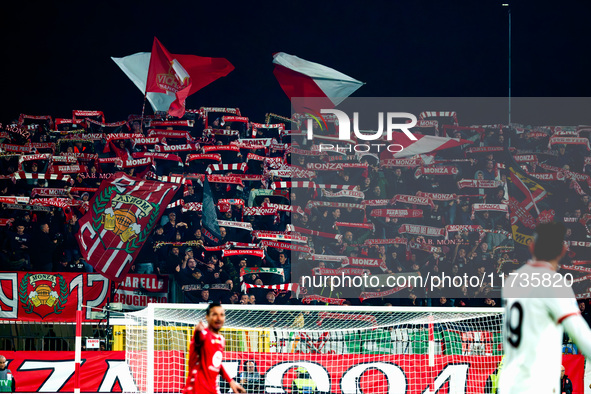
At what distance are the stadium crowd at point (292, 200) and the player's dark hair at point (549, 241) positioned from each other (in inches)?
379

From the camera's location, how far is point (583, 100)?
1548 cm

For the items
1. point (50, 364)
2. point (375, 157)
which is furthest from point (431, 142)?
point (50, 364)

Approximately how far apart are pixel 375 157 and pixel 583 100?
193 inches

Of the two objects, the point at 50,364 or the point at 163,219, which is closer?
the point at 50,364

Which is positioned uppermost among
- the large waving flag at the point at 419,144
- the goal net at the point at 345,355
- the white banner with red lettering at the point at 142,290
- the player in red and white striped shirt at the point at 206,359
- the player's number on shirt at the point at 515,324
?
the large waving flag at the point at 419,144

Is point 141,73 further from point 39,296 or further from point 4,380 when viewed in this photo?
point 4,380

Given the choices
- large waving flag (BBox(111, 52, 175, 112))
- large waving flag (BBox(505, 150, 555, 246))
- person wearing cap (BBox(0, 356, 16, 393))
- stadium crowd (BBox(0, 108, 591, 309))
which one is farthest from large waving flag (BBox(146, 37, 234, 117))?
large waving flag (BBox(505, 150, 555, 246))

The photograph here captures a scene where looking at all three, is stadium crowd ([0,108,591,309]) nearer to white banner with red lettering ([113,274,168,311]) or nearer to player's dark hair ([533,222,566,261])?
white banner with red lettering ([113,274,168,311])

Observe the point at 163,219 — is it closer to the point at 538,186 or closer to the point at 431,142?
the point at 431,142

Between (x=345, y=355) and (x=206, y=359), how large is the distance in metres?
4.16

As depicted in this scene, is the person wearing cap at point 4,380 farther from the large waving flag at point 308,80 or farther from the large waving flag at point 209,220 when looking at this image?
the large waving flag at point 308,80

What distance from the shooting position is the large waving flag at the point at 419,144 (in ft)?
48.4

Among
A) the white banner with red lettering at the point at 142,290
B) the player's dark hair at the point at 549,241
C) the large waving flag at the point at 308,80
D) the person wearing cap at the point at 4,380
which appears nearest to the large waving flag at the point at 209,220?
the white banner with red lettering at the point at 142,290

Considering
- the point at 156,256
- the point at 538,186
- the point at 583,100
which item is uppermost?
the point at 583,100
